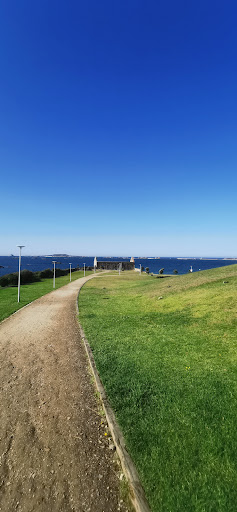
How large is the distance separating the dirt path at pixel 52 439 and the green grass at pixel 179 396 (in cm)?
71

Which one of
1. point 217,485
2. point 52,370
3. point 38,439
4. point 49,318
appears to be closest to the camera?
point 217,485

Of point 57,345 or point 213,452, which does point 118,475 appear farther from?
point 57,345

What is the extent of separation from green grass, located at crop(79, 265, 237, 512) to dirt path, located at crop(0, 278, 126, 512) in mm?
711

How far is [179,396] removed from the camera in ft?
21.6

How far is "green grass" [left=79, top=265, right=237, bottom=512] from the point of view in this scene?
13.4 feet

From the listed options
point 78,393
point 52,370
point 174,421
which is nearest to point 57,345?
point 52,370

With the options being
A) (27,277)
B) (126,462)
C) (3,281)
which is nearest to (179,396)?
(126,462)

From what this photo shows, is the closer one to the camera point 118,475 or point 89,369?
point 118,475

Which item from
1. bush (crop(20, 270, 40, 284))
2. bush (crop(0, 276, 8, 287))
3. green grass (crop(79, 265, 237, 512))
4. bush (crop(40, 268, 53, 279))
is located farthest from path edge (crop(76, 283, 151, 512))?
bush (crop(40, 268, 53, 279))

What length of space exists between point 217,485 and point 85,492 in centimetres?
234

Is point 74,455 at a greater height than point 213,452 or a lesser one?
lesser

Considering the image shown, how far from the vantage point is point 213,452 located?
4664mm

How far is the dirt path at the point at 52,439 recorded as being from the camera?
4.10m

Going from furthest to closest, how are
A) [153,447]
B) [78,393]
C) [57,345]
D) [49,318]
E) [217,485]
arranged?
[49,318]
[57,345]
[78,393]
[153,447]
[217,485]
